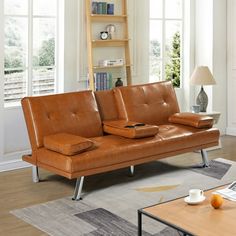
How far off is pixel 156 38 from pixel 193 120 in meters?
1.98

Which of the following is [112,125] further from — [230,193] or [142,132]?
[230,193]

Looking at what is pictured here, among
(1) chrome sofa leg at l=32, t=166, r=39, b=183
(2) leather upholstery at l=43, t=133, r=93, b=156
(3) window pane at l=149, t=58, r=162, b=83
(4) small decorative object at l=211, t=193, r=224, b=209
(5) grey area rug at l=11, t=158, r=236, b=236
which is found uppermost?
(3) window pane at l=149, t=58, r=162, b=83

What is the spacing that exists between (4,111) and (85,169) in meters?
1.53

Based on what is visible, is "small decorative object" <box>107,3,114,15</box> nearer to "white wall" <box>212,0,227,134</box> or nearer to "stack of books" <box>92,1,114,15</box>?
"stack of books" <box>92,1,114,15</box>

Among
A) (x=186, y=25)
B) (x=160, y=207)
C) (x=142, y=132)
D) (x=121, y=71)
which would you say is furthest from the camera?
(x=186, y=25)

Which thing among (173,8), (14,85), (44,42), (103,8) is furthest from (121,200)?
(173,8)

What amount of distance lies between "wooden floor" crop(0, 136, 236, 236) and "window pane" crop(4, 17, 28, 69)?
1182 millimetres

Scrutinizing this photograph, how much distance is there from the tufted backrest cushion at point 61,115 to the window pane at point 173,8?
2.43 metres

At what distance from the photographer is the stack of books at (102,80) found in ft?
19.1

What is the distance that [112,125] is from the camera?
4871mm

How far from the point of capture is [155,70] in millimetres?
6840

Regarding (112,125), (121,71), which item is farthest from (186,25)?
(112,125)

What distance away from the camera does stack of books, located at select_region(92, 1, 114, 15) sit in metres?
5.83

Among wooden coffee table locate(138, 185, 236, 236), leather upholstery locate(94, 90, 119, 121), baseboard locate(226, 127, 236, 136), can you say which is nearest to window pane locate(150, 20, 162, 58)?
baseboard locate(226, 127, 236, 136)
